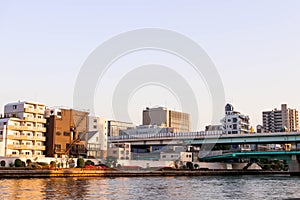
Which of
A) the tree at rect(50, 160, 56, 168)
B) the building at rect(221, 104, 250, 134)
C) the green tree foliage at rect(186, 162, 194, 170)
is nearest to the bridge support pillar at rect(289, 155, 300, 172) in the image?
the green tree foliage at rect(186, 162, 194, 170)

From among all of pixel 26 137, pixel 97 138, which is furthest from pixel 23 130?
pixel 97 138

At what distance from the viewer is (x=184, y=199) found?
3862 cm

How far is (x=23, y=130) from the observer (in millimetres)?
93250

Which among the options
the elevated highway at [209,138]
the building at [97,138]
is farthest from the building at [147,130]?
the building at [97,138]

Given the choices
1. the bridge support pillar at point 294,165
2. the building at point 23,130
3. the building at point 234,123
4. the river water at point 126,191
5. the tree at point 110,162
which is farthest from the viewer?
the building at point 234,123

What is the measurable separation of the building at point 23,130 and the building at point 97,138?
1917 centimetres

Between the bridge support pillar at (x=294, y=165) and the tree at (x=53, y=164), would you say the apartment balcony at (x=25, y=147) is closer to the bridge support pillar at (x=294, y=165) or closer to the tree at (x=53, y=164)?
the tree at (x=53, y=164)

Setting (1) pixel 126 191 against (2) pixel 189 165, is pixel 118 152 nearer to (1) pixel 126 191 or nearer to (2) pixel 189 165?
(2) pixel 189 165

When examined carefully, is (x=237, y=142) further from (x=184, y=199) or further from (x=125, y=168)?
(x=184, y=199)

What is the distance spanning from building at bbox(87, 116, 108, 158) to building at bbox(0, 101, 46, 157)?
62.9 feet

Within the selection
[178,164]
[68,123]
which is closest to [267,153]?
[178,164]

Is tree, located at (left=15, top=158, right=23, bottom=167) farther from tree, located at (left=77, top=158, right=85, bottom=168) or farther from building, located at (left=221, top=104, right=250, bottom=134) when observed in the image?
building, located at (left=221, top=104, right=250, bottom=134)

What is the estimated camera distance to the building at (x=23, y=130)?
89750mm

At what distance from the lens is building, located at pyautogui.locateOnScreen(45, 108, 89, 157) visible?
9775cm
